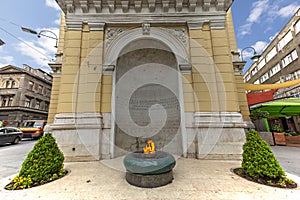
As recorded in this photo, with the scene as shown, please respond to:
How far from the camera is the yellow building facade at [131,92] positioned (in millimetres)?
5594

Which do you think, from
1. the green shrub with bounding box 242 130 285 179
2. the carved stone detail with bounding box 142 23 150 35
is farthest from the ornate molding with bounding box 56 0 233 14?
the green shrub with bounding box 242 130 285 179

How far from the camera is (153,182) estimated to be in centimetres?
324

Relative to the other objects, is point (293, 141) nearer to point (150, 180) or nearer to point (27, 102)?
point (150, 180)

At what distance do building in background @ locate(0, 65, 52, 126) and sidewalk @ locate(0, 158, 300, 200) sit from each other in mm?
26612

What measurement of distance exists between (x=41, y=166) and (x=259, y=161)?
5547mm

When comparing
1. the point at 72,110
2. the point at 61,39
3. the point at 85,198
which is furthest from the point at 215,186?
the point at 61,39

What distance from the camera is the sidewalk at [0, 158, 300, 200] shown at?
112 inches

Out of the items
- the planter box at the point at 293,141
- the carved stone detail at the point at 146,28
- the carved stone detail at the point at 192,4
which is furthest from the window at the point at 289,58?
the carved stone detail at the point at 146,28

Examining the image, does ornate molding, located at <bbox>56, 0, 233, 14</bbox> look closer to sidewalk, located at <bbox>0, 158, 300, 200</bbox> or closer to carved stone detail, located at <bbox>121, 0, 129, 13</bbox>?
carved stone detail, located at <bbox>121, 0, 129, 13</bbox>

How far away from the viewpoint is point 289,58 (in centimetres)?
1780

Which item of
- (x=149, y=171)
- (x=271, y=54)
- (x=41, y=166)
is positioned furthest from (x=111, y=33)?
(x=271, y=54)

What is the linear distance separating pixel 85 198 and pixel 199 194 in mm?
2327

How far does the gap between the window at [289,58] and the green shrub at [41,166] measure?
24.4 metres

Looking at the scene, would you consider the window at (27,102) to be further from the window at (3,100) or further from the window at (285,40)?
the window at (285,40)
